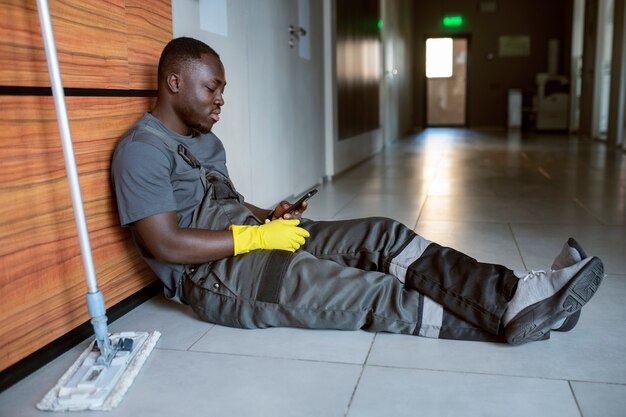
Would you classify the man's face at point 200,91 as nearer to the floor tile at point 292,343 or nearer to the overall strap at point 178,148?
the overall strap at point 178,148

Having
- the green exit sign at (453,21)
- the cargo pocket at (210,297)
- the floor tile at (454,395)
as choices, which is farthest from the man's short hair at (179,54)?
the green exit sign at (453,21)

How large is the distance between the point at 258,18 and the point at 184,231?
168 centimetres

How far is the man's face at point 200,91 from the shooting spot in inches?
62.6

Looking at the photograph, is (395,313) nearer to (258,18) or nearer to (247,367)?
(247,367)

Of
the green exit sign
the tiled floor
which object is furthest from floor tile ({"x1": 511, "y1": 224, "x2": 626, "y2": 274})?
the green exit sign

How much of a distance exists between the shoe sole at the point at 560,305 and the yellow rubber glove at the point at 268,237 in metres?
0.59

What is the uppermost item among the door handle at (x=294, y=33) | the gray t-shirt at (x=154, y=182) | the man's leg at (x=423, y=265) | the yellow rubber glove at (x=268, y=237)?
the door handle at (x=294, y=33)

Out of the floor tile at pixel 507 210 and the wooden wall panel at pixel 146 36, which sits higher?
the wooden wall panel at pixel 146 36

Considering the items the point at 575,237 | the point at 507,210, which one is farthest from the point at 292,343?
the point at 507,210

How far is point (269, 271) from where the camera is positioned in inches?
58.6

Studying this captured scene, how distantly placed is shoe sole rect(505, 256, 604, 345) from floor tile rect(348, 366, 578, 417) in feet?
0.43

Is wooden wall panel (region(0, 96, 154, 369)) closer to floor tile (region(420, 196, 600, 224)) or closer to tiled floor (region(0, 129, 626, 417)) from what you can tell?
tiled floor (region(0, 129, 626, 417))

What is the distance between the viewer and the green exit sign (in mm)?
12406

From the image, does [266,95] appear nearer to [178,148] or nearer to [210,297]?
[178,148]
